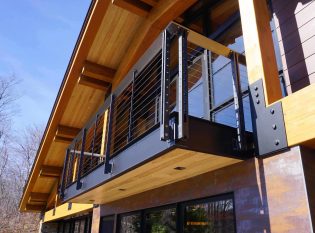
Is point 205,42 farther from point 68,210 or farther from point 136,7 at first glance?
point 68,210

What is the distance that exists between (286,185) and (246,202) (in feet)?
1.70

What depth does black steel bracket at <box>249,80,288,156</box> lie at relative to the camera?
2812mm

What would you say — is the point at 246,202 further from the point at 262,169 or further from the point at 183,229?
the point at 183,229

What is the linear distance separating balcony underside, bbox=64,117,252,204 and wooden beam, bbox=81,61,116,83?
3007 millimetres

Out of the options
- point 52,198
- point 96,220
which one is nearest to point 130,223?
point 96,220

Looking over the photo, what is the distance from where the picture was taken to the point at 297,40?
12.0ft

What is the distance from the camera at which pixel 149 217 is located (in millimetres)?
5227

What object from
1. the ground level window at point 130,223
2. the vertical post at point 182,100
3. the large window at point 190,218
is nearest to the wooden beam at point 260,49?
the vertical post at point 182,100

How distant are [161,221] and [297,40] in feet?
10.1

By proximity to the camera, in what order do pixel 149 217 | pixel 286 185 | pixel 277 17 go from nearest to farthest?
pixel 286 185 < pixel 277 17 < pixel 149 217

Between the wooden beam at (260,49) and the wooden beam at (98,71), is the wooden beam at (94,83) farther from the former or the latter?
the wooden beam at (260,49)

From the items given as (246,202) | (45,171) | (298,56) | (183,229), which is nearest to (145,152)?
(246,202)

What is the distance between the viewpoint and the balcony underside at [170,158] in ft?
9.96

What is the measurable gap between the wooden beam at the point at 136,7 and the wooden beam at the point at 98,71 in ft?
5.61
